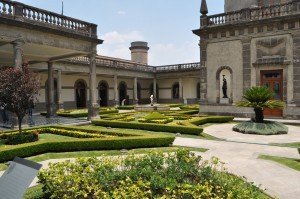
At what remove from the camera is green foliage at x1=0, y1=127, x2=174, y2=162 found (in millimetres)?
9562

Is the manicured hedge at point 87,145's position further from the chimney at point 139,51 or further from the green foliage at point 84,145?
the chimney at point 139,51

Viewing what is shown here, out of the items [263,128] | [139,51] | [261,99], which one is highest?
[139,51]

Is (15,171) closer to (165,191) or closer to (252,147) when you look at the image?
(165,191)

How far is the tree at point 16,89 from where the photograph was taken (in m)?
11.4

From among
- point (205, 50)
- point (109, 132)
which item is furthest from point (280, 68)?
point (109, 132)

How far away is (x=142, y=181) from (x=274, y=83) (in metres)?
19.3

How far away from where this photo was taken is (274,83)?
21500mm

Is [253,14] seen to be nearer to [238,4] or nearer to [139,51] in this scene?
[238,4]

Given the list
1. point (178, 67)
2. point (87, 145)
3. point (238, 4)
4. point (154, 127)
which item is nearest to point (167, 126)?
point (154, 127)

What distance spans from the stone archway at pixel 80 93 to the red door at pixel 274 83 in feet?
78.0

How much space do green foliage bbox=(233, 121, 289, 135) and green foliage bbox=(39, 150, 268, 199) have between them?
977cm

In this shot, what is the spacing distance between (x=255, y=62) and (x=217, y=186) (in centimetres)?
1872

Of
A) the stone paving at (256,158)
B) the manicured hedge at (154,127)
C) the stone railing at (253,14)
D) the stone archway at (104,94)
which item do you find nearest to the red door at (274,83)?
the stone railing at (253,14)

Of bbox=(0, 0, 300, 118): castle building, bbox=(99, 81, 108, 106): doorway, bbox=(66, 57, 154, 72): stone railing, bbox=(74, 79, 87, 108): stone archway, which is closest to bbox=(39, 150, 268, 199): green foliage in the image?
bbox=(0, 0, 300, 118): castle building
